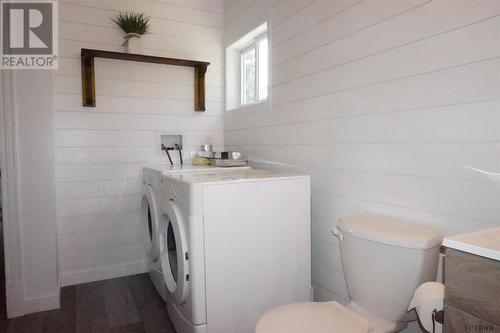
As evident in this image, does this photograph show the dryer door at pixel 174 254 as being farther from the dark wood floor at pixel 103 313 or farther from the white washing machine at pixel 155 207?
the dark wood floor at pixel 103 313

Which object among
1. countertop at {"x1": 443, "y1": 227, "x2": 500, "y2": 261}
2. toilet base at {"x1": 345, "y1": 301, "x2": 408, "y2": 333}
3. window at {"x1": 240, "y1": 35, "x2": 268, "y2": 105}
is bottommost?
toilet base at {"x1": 345, "y1": 301, "x2": 408, "y2": 333}

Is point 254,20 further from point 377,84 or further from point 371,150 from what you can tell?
point 371,150

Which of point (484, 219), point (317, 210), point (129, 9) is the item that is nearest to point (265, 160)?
point (317, 210)

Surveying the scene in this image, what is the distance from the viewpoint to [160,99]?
8.91ft

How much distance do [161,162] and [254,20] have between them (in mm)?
1373

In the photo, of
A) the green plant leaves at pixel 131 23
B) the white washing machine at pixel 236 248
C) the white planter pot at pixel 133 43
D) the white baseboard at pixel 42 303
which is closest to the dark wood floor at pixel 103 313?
the white baseboard at pixel 42 303

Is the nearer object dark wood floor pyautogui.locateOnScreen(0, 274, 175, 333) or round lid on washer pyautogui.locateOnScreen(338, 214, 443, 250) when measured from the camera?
round lid on washer pyautogui.locateOnScreen(338, 214, 443, 250)

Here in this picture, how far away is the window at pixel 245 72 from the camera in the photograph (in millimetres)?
2709

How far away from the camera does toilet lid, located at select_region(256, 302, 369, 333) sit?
1.08 metres

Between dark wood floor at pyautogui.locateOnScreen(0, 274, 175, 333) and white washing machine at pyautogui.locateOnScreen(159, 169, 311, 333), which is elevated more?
white washing machine at pyautogui.locateOnScreen(159, 169, 311, 333)

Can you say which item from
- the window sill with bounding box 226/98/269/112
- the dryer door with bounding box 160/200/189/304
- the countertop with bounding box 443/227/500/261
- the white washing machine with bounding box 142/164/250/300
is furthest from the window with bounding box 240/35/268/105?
the countertop with bounding box 443/227/500/261

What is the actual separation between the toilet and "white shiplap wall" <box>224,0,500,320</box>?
7.2 inches

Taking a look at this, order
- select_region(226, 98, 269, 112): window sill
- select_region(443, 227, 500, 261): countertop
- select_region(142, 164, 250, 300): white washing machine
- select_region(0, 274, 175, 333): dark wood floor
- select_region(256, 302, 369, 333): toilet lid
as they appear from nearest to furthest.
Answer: select_region(443, 227, 500, 261): countertop → select_region(256, 302, 369, 333): toilet lid → select_region(0, 274, 175, 333): dark wood floor → select_region(142, 164, 250, 300): white washing machine → select_region(226, 98, 269, 112): window sill

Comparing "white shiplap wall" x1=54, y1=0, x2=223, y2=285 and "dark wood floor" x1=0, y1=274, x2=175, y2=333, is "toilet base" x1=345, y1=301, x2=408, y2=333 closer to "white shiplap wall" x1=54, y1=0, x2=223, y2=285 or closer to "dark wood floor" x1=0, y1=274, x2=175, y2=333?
"dark wood floor" x1=0, y1=274, x2=175, y2=333
